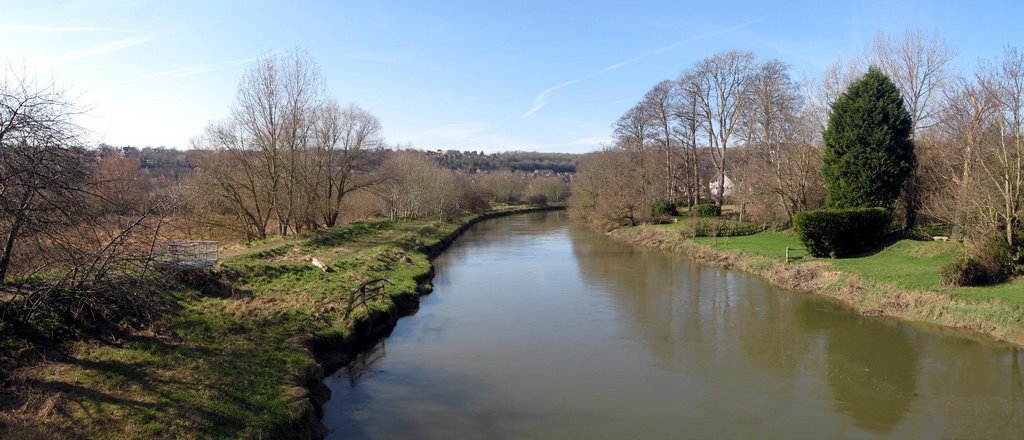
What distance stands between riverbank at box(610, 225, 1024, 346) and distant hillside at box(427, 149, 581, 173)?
108140 millimetres

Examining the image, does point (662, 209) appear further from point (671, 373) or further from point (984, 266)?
point (671, 373)

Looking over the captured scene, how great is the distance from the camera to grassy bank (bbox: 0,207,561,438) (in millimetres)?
7207

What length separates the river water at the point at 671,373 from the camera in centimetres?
903

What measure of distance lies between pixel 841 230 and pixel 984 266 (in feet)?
18.6

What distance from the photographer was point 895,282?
16.3m

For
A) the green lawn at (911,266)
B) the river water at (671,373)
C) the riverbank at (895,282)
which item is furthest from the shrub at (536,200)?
the river water at (671,373)

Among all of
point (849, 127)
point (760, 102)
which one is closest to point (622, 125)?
point (760, 102)

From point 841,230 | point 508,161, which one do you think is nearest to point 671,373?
point 841,230

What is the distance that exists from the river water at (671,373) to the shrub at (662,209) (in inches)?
779

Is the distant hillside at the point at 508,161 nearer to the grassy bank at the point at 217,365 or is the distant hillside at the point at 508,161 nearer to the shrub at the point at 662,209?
the shrub at the point at 662,209

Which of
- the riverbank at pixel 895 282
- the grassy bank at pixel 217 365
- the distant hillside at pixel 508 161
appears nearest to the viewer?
the grassy bank at pixel 217 365

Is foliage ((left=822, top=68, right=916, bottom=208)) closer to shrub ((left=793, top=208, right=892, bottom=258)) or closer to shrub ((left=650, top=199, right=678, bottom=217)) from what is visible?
shrub ((left=793, top=208, right=892, bottom=258))

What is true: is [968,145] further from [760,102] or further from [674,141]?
[674,141]

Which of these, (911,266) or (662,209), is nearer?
(911,266)
